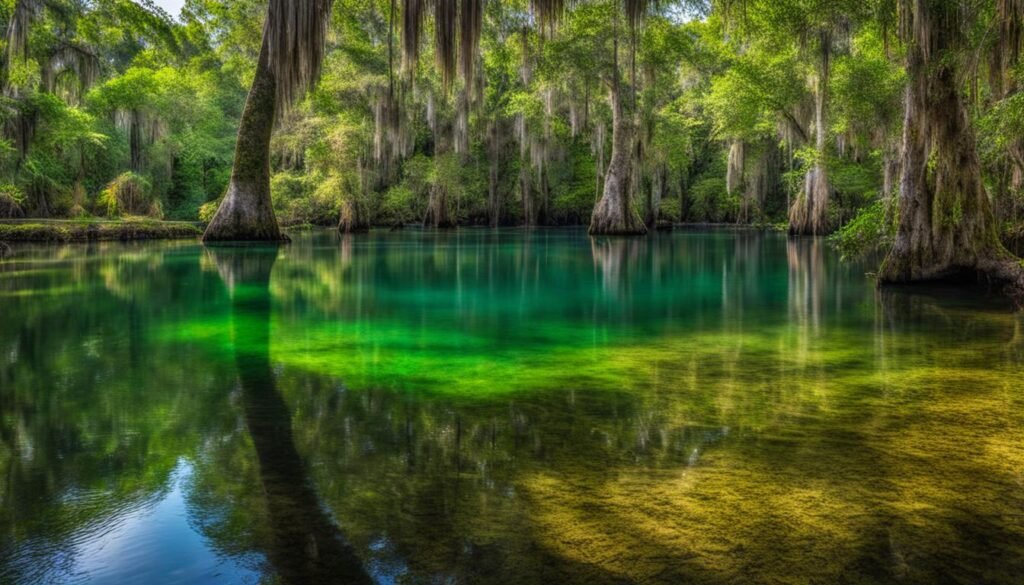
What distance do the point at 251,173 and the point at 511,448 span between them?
2010 centimetres

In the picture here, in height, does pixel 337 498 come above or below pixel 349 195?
below

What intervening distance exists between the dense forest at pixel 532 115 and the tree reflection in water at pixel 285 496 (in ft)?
26.8

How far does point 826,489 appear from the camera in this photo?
2.94 meters

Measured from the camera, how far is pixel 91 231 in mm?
23531

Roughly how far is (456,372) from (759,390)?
6.80 feet

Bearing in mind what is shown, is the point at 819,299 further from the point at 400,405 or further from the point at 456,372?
the point at 400,405

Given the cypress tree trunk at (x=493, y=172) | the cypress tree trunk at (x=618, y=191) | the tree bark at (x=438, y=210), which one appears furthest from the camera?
the cypress tree trunk at (x=493, y=172)

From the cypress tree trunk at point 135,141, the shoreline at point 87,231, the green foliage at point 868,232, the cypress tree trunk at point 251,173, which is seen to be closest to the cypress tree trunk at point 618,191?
the cypress tree trunk at point 251,173

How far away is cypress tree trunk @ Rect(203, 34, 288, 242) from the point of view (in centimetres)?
2152

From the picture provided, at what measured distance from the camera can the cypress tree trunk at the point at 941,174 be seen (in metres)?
9.77

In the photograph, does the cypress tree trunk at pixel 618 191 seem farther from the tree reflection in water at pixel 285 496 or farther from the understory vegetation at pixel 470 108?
the tree reflection in water at pixel 285 496

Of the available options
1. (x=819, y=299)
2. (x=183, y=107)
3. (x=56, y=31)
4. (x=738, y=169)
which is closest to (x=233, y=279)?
(x=819, y=299)

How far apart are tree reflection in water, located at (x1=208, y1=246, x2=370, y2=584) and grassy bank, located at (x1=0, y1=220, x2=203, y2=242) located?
63.5ft

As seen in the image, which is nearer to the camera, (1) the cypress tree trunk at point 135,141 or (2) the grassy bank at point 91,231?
(2) the grassy bank at point 91,231
